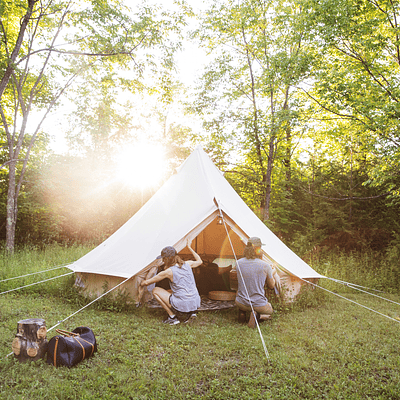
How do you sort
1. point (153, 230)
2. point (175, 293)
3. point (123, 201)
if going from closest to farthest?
1. point (175, 293)
2. point (153, 230)
3. point (123, 201)

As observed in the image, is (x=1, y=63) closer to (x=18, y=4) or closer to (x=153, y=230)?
(x=18, y=4)

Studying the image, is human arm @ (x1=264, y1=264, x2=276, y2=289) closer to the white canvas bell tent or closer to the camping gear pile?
the white canvas bell tent

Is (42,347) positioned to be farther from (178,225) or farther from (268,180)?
(268,180)

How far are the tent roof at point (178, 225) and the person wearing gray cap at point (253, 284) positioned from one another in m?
0.57

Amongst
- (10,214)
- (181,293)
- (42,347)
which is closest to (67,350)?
(42,347)

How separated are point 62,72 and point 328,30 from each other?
7.34m

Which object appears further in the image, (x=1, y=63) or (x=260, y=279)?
(x=1, y=63)

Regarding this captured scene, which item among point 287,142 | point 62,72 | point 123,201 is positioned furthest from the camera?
point 123,201

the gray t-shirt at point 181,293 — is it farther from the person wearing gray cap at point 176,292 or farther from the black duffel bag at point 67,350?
the black duffel bag at point 67,350

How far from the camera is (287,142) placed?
1259 centimetres

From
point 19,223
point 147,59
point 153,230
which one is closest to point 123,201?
point 19,223

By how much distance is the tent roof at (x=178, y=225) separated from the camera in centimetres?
497

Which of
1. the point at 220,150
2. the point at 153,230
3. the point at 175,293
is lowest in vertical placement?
the point at 175,293

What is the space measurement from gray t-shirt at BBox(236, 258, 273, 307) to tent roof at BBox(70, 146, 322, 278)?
621 millimetres
